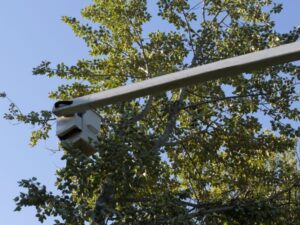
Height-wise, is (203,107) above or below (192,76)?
above

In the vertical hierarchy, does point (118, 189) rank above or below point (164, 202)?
above

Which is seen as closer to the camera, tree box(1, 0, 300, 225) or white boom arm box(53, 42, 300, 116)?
white boom arm box(53, 42, 300, 116)

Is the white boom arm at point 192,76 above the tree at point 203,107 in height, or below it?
below

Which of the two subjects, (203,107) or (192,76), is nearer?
(192,76)

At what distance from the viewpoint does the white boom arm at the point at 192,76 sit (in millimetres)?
4145

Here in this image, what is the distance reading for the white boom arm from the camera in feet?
13.6

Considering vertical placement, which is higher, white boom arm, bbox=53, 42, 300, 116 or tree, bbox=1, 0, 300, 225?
tree, bbox=1, 0, 300, 225

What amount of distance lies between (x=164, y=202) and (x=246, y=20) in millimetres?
7357

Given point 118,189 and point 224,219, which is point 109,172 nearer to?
point 118,189

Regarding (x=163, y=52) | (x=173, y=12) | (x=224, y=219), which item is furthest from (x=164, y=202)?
(x=173, y=12)

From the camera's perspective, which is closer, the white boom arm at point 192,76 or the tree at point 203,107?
the white boom arm at point 192,76

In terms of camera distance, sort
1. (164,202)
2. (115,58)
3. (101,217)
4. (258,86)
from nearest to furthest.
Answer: (101,217), (164,202), (258,86), (115,58)

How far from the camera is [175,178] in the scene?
14.0 metres

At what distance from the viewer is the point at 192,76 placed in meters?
4.41
